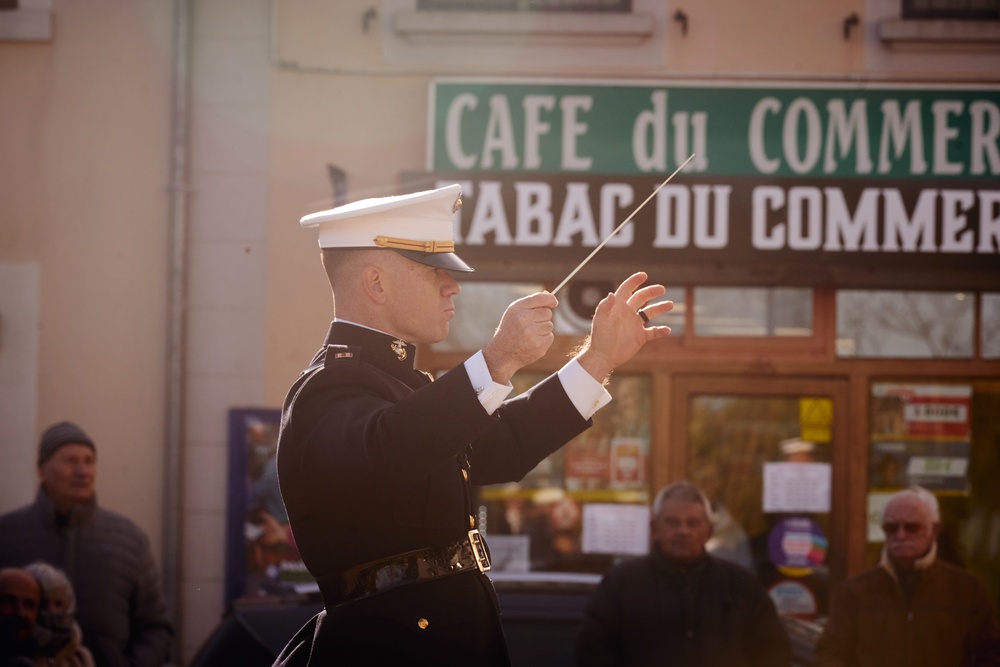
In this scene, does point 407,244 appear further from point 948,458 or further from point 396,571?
point 948,458

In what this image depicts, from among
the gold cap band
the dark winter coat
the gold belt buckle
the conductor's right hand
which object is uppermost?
the gold cap band

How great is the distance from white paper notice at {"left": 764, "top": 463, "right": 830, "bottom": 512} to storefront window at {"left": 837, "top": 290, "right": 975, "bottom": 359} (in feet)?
2.39

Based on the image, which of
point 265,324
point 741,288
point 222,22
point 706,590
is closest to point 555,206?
point 741,288

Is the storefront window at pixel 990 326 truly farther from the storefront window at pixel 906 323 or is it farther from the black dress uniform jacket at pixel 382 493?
the black dress uniform jacket at pixel 382 493

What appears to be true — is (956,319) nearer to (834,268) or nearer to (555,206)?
(834,268)

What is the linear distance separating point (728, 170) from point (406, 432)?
5.41 meters

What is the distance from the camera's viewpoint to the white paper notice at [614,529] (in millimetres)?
7398

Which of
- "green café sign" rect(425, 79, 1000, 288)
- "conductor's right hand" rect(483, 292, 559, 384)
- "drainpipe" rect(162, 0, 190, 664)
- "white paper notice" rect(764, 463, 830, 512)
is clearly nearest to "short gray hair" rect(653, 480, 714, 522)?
"green café sign" rect(425, 79, 1000, 288)

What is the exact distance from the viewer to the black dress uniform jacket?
218cm

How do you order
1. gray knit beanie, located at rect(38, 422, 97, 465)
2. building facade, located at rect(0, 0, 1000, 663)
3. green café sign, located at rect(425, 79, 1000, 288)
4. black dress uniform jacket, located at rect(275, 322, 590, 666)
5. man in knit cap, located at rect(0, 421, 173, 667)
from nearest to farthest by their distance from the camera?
black dress uniform jacket, located at rect(275, 322, 590, 666) < man in knit cap, located at rect(0, 421, 173, 667) < gray knit beanie, located at rect(38, 422, 97, 465) < green café sign, located at rect(425, 79, 1000, 288) < building facade, located at rect(0, 0, 1000, 663)

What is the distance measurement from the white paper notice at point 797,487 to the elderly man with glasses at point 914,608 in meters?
2.03

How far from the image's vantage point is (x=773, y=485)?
7363 mm

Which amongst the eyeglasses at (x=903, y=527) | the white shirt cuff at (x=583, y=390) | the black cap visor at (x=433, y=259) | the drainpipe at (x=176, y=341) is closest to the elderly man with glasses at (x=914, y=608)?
the eyeglasses at (x=903, y=527)

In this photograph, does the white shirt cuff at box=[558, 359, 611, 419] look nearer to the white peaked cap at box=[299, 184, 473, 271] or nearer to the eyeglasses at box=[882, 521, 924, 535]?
the white peaked cap at box=[299, 184, 473, 271]
